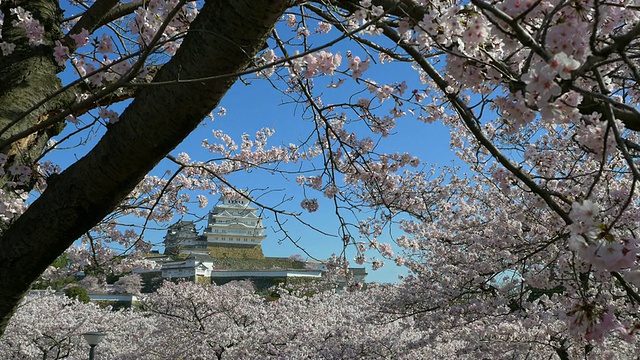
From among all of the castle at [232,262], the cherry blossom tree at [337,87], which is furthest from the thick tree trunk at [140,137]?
the castle at [232,262]

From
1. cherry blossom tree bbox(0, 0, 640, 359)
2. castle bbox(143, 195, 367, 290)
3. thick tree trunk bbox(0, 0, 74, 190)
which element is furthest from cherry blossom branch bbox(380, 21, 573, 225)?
castle bbox(143, 195, 367, 290)

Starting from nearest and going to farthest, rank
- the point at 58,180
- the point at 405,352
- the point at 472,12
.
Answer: the point at 472,12 < the point at 58,180 < the point at 405,352

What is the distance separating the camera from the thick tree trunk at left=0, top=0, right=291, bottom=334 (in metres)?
1.72

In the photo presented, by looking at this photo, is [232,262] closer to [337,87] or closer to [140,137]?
[337,87]

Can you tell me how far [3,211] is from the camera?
8.39 ft

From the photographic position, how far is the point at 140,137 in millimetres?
1906

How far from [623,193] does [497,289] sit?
11.8 feet

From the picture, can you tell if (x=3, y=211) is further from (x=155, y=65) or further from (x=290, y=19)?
(x=290, y=19)

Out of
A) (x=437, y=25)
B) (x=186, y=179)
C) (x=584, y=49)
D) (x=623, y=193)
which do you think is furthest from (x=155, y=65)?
(x=186, y=179)

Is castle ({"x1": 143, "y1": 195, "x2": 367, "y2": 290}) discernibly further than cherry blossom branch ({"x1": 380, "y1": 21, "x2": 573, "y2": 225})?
Yes

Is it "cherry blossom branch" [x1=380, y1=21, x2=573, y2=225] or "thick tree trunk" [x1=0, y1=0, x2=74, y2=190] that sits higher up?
"thick tree trunk" [x1=0, y1=0, x2=74, y2=190]

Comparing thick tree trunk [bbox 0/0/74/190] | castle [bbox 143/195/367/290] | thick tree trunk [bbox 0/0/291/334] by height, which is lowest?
thick tree trunk [bbox 0/0/291/334]

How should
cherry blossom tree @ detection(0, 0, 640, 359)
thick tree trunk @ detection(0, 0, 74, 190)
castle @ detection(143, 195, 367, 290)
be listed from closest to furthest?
cherry blossom tree @ detection(0, 0, 640, 359) → thick tree trunk @ detection(0, 0, 74, 190) → castle @ detection(143, 195, 367, 290)

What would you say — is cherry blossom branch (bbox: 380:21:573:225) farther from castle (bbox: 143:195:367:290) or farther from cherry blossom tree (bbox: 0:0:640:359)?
castle (bbox: 143:195:367:290)
